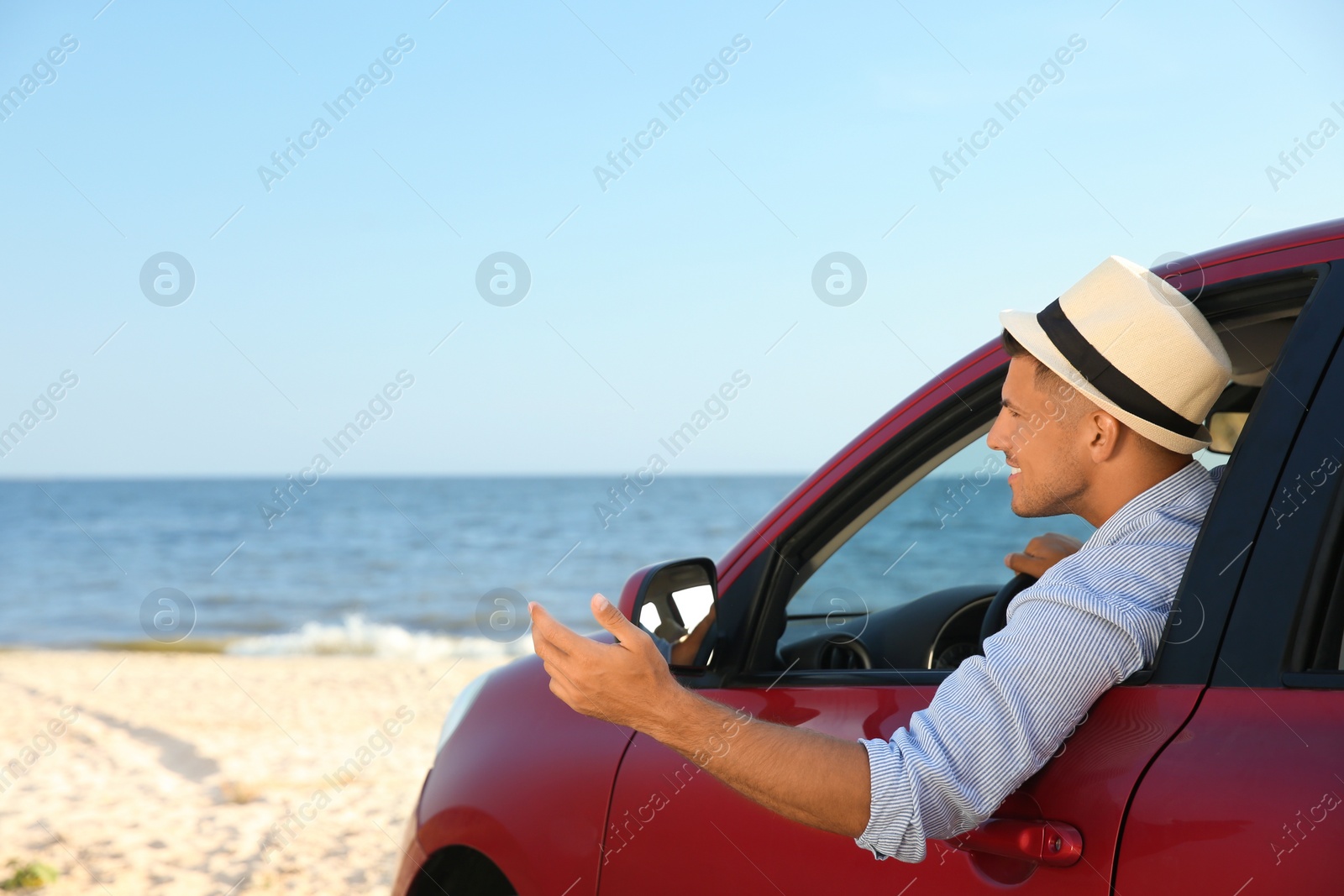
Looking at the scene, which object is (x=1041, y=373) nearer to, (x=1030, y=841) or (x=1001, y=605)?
(x=1001, y=605)

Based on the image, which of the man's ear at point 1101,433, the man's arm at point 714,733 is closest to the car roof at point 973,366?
the man's ear at point 1101,433

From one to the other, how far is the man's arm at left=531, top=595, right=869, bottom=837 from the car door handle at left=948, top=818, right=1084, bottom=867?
0.58ft

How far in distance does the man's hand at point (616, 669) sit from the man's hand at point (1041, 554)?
909 mm

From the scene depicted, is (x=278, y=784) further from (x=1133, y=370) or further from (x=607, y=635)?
(x=1133, y=370)

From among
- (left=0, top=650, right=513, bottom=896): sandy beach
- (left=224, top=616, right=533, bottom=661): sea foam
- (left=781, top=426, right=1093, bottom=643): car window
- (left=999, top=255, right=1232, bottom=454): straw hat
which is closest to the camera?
(left=999, top=255, right=1232, bottom=454): straw hat

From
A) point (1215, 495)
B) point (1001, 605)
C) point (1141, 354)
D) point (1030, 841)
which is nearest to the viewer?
point (1030, 841)

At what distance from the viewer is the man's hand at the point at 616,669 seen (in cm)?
138

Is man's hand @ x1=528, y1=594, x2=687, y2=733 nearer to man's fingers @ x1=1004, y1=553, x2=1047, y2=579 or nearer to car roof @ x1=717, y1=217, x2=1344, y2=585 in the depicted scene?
car roof @ x1=717, y1=217, x2=1344, y2=585

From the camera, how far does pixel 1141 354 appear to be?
1.54 metres

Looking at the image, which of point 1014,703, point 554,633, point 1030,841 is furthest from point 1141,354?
point 554,633

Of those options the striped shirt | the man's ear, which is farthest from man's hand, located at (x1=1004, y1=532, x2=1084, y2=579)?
the striped shirt

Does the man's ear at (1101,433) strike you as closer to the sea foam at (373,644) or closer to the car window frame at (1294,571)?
the car window frame at (1294,571)

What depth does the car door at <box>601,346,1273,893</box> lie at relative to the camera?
1.32 metres

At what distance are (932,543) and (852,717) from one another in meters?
26.1
